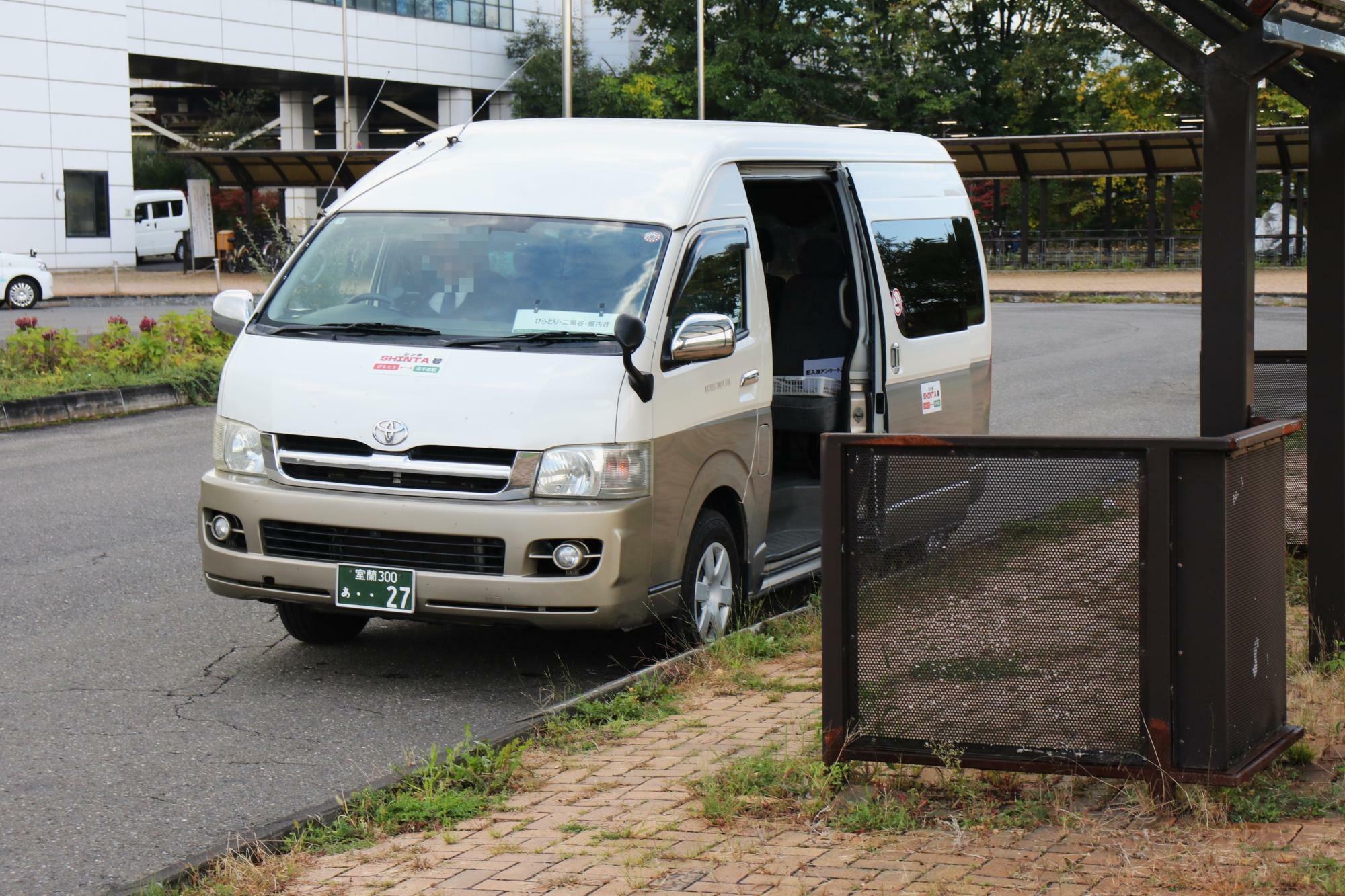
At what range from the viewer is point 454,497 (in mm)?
6301

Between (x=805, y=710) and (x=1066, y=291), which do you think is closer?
(x=805, y=710)

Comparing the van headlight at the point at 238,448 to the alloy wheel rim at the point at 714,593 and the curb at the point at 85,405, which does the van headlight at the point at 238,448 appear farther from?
the curb at the point at 85,405

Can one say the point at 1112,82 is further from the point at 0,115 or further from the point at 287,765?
the point at 287,765

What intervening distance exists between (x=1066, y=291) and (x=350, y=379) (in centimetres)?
3259

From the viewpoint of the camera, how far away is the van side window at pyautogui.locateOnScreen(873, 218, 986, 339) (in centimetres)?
866

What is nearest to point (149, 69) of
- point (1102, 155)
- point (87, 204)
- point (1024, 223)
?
point (87, 204)

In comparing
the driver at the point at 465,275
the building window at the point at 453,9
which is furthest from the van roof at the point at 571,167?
the building window at the point at 453,9

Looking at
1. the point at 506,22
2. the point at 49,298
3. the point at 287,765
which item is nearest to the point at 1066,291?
the point at 49,298

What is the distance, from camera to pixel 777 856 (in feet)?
14.3

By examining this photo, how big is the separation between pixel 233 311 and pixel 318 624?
155 centimetres

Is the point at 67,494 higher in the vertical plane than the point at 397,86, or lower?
lower

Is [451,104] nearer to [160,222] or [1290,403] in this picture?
[160,222]

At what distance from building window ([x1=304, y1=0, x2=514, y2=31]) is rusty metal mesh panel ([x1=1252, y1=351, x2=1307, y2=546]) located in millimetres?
57160

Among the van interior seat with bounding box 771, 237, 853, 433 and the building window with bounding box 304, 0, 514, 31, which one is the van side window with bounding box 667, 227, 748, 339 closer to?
the van interior seat with bounding box 771, 237, 853, 433
